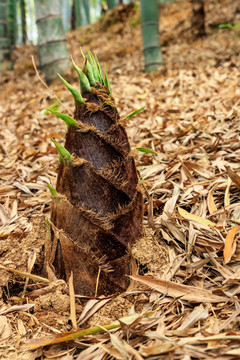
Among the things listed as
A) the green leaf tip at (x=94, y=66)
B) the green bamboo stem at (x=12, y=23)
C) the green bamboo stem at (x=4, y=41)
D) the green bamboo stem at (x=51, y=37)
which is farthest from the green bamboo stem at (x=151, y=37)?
→ the green bamboo stem at (x=12, y=23)

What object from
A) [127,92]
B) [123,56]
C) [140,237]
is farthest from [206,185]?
[123,56]

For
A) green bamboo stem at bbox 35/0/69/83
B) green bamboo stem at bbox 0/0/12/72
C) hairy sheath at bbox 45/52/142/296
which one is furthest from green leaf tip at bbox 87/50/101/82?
green bamboo stem at bbox 0/0/12/72

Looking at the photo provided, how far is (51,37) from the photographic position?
4844mm

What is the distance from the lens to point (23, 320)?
1162mm

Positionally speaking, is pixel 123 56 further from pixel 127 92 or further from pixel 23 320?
pixel 23 320

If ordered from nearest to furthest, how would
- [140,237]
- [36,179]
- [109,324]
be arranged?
[109,324] < [140,237] < [36,179]

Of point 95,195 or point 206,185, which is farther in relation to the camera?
point 206,185

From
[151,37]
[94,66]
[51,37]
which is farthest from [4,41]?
[94,66]

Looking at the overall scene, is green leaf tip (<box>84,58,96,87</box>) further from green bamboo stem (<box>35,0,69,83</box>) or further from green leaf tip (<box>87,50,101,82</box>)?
green bamboo stem (<box>35,0,69,83</box>)

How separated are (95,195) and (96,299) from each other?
37cm

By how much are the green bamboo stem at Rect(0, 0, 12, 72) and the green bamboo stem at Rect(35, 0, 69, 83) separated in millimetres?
2143

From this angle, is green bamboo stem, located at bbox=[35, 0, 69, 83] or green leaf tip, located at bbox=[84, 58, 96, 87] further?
green bamboo stem, located at bbox=[35, 0, 69, 83]

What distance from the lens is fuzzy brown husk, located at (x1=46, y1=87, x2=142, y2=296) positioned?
117 cm

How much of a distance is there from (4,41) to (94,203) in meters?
6.55
